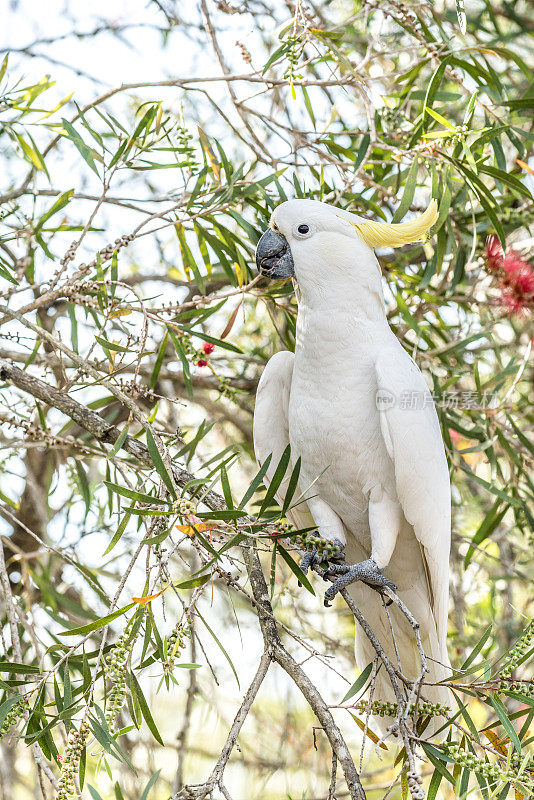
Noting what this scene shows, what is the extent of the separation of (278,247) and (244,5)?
799mm

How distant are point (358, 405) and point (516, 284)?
26.5 inches

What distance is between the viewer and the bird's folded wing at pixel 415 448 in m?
1.52

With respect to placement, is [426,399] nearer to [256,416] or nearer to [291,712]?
[256,416]

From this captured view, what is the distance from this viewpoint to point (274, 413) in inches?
69.4

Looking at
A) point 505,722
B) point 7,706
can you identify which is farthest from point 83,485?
point 505,722

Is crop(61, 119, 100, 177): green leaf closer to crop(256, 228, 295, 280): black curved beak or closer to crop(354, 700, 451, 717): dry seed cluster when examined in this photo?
crop(256, 228, 295, 280): black curved beak

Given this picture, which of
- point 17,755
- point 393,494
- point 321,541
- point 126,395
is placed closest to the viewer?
point 321,541

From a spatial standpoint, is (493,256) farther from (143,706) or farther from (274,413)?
(143,706)

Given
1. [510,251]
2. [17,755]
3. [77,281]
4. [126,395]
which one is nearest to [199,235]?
[77,281]

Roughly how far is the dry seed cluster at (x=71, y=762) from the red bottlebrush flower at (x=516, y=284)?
1.42m

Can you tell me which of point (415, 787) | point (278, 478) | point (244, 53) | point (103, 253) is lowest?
point (415, 787)

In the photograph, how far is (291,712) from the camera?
2502 mm

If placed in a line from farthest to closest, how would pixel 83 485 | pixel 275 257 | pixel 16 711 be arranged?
pixel 83 485 → pixel 275 257 → pixel 16 711

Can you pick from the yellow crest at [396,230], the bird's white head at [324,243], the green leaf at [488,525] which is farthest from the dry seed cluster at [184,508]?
the green leaf at [488,525]
